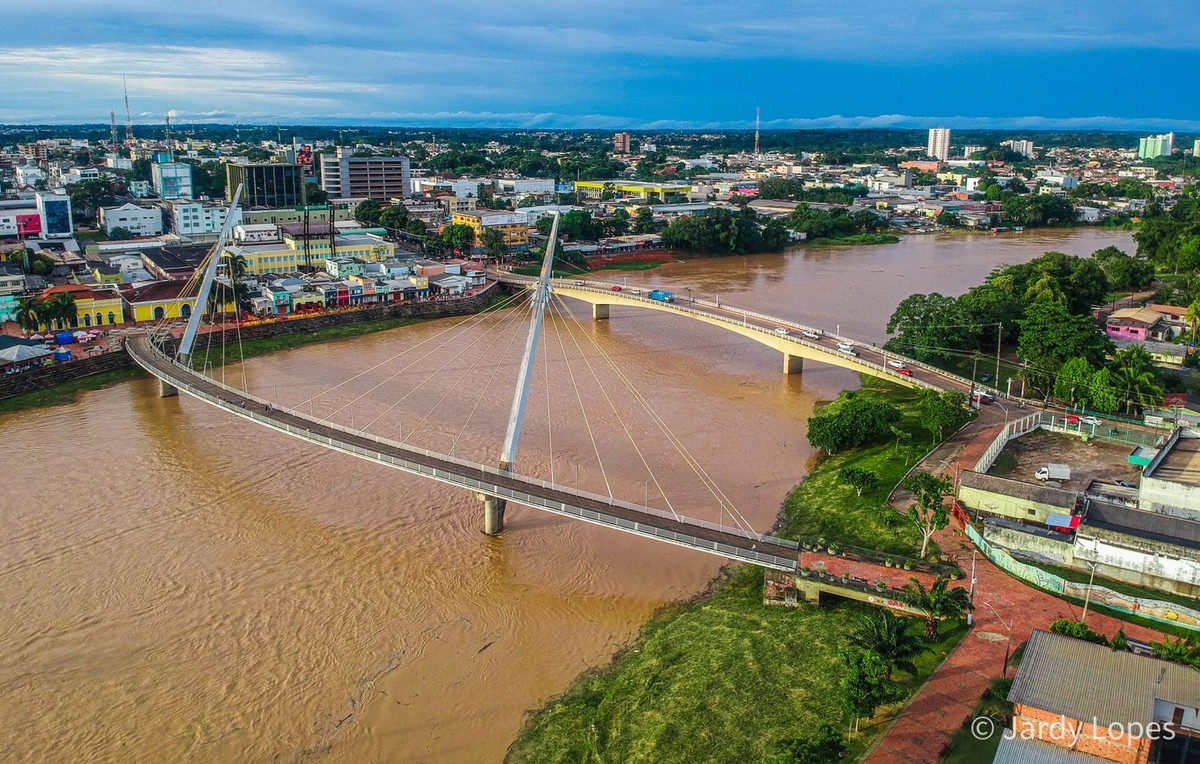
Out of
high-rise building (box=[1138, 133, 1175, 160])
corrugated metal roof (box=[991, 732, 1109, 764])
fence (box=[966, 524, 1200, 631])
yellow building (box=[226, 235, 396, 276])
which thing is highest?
high-rise building (box=[1138, 133, 1175, 160])

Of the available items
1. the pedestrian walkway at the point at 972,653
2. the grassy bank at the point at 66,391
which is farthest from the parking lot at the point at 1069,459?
the grassy bank at the point at 66,391

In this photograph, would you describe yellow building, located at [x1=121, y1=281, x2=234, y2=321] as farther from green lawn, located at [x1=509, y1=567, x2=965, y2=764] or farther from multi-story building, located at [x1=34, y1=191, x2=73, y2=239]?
green lawn, located at [x1=509, y1=567, x2=965, y2=764]

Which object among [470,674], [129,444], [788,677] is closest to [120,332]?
[129,444]

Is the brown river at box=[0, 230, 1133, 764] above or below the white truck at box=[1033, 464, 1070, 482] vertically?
below

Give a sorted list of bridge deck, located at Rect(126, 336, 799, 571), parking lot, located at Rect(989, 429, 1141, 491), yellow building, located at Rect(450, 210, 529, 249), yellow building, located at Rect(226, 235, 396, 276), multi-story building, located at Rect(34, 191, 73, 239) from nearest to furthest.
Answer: bridge deck, located at Rect(126, 336, 799, 571)
parking lot, located at Rect(989, 429, 1141, 491)
yellow building, located at Rect(226, 235, 396, 276)
multi-story building, located at Rect(34, 191, 73, 239)
yellow building, located at Rect(450, 210, 529, 249)

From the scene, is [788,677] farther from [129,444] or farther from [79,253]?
[79,253]

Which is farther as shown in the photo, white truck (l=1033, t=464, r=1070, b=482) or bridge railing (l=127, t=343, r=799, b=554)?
white truck (l=1033, t=464, r=1070, b=482)

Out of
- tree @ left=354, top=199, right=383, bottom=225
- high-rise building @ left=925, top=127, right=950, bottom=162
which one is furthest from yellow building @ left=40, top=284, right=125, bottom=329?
high-rise building @ left=925, top=127, right=950, bottom=162
